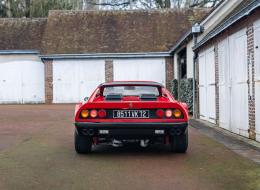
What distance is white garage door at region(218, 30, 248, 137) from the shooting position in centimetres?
1010

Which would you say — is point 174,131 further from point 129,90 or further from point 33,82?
point 33,82

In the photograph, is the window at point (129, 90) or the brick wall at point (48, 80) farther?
the brick wall at point (48, 80)

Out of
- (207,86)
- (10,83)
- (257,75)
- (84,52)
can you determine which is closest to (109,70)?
(84,52)

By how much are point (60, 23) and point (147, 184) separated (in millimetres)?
26050

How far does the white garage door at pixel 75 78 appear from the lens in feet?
93.6

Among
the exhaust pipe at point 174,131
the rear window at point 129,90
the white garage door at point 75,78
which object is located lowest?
the exhaust pipe at point 174,131

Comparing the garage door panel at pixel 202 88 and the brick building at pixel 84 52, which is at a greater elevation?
the brick building at pixel 84 52

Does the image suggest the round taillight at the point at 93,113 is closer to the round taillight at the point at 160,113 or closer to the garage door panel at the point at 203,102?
the round taillight at the point at 160,113

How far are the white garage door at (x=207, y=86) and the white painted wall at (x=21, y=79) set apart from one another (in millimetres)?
16648

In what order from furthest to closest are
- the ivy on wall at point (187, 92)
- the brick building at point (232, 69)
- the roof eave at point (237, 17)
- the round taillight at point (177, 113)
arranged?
the ivy on wall at point (187, 92)
the brick building at point (232, 69)
the roof eave at point (237, 17)
the round taillight at point (177, 113)

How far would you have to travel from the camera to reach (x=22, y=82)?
30.0m

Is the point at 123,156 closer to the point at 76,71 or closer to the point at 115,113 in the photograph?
the point at 115,113

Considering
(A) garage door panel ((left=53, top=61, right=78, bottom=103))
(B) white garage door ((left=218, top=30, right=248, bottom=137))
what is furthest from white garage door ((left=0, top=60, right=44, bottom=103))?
(B) white garage door ((left=218, top=30, right=248, bottom=137))

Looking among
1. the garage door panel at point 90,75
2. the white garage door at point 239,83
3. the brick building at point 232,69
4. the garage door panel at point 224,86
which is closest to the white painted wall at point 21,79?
the garage door panel at point 90,75
